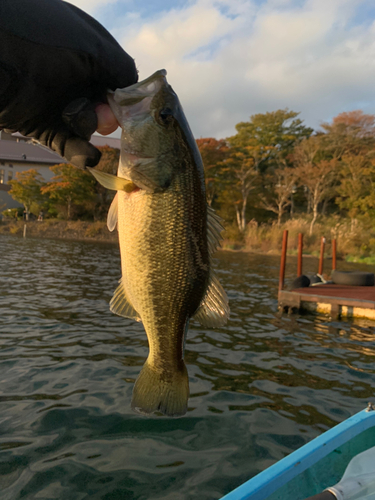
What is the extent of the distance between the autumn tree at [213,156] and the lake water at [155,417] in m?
33.4

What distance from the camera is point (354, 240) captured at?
34.0 m

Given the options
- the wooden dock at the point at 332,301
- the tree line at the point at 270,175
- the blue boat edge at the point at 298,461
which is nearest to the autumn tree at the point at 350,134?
the tree line at the point at 270,175

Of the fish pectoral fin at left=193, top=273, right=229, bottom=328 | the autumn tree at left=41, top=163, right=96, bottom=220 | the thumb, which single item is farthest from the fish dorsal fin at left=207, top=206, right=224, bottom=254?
the autumn tree at left=41, top=163, right=96, bottom=220

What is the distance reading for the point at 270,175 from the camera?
4603 centimetres

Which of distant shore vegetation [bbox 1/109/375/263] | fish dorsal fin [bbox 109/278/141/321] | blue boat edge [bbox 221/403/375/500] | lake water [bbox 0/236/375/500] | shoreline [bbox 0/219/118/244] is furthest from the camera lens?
shoreline [bbox 0/219/118/244]

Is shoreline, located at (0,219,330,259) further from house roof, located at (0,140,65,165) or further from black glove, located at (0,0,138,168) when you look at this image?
black glove, located at (0,0,138,168)

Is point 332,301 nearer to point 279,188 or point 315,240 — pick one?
point 315,240

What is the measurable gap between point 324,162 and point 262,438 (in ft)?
130

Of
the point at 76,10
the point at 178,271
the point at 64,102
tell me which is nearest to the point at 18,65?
the point at 64,102

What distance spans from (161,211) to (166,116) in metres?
0.50

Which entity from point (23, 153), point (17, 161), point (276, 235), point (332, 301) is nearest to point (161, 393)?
point (332, 301)

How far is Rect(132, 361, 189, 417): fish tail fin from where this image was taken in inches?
80.4

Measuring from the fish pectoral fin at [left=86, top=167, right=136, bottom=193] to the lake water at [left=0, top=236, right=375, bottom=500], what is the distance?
2.94 meters

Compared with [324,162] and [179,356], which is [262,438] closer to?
[179,356]
